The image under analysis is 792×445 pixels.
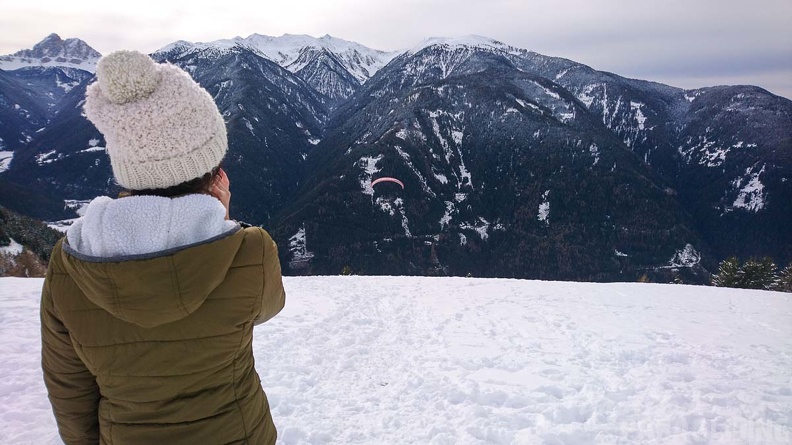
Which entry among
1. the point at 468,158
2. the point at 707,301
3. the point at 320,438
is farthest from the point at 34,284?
→ the point at 468,158

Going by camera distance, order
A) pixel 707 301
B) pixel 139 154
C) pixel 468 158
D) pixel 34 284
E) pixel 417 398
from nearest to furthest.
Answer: pixel 139 154 → pixel 417 398 → pixel 34 284 → pixel 707 301 → pixel 468 158

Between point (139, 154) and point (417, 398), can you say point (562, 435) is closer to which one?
point (417, 398)

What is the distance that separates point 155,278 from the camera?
4.25 ft

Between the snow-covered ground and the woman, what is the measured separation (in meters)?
3.78

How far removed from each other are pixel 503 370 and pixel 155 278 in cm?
653

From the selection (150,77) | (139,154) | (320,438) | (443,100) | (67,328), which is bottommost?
(320,438)

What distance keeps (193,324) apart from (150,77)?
884mm

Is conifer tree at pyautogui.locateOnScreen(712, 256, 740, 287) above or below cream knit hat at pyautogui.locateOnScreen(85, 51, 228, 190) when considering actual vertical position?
below

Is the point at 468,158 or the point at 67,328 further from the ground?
the point at 468,158

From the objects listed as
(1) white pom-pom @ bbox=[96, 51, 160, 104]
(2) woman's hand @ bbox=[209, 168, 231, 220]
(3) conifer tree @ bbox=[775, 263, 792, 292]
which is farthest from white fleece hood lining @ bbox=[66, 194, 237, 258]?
(3) conifer tree @ bbox=[775, 263, 792, 292]

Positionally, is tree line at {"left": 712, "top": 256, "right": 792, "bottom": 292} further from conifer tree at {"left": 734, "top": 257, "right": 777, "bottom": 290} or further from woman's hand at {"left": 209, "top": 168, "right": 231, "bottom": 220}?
woman's hand at {"left": 209, "top": 168, "right": 231, "bottom": 220}

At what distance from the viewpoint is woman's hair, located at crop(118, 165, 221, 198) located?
58.8 inches

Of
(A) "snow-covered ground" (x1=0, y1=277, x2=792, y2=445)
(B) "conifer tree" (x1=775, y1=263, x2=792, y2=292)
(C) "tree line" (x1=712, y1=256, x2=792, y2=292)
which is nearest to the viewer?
(A) "snow-covered ground" (x1=0, y1=277, x2=792, y2=445)

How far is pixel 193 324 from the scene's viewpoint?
1.49 metres
